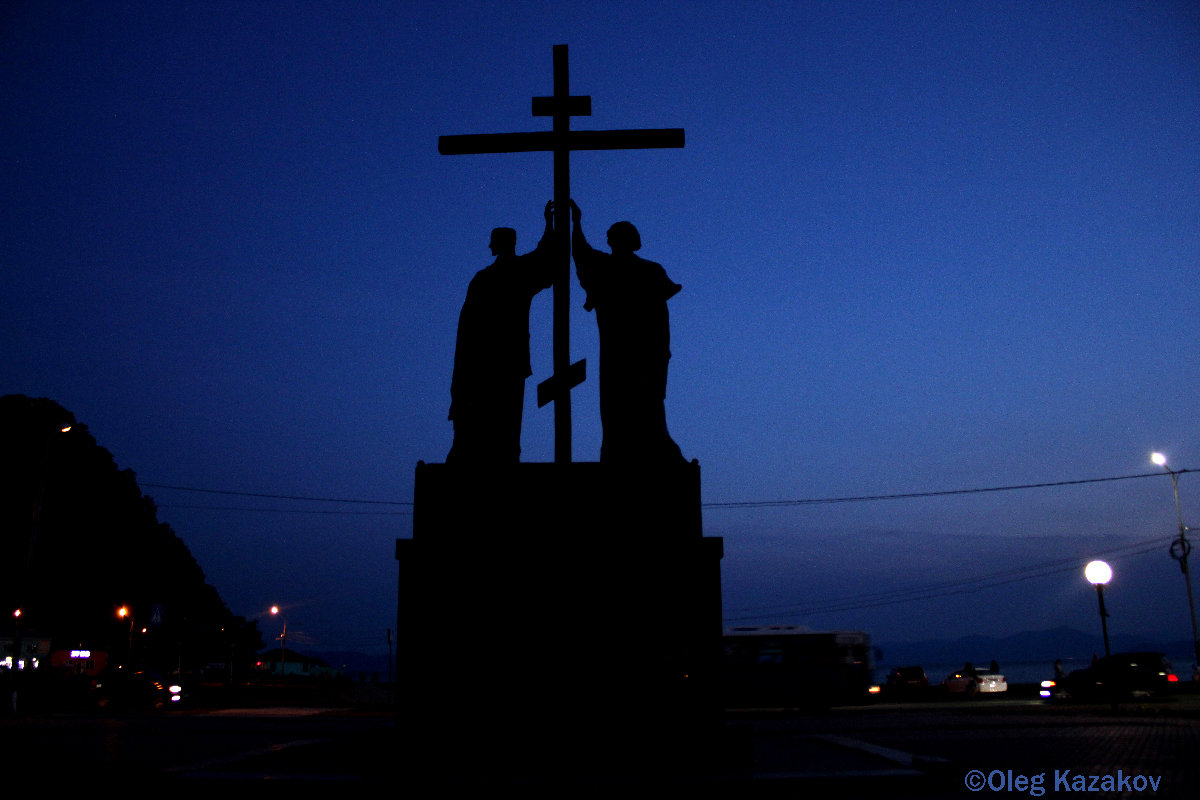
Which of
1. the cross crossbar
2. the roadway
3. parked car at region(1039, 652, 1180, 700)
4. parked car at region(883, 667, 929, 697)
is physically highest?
the cross crossbar

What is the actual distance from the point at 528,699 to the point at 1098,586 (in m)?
15.2

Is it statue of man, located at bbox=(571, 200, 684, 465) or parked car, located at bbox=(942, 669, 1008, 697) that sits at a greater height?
statue of man, located at bbox=(571, 200, 684, 465)

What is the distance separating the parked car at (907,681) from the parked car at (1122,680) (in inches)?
349

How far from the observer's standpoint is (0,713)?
2172 centimetres

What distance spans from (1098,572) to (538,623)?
15.1m

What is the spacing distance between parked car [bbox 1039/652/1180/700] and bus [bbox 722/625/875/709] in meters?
6.07

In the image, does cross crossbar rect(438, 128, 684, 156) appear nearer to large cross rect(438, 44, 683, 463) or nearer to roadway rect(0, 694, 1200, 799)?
large cross rect(438, 44, 683, 463)

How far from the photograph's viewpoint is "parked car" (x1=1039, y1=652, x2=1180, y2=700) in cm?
2766

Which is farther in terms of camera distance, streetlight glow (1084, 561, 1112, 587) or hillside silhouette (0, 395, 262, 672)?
hillside silhouette (0, 395, 262, 672)

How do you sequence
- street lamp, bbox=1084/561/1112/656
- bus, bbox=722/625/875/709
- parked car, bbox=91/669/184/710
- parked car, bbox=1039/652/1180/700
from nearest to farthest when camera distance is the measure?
street lamp, bbox=1084/561/1112/656 → parked car, bbox=91/669/184/710 → parked car, bbox=1039/652/1180/700 → bus, bbox=722/625/875/709

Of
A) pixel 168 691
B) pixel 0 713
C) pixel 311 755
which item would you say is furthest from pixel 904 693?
pixel 311 755

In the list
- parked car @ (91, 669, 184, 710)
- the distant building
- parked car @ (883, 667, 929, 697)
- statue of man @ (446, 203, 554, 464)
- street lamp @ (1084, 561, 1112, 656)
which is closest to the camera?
statue of man @ (446, 203, 554, 464)

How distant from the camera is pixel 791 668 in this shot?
29500 millimetres

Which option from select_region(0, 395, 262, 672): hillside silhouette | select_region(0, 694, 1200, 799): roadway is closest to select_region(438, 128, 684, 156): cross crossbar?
select_region(0, 694, 1200, 799): roadway
